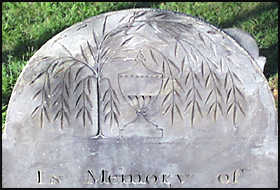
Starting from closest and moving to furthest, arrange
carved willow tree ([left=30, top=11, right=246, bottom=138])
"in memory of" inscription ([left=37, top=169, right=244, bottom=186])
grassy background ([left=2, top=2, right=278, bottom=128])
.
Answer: carved willow tree ([left=30, top=11, right=246, bottom=138]) → "in memory of" inscription ([left=37, top=169, right=244, bottom=186]) → grassy background ([left=2, top=2, right=278, bottom=128])

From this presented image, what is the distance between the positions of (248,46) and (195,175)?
0.72 m

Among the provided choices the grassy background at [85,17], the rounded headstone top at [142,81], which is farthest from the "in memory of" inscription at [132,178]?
the grassy background at [85,17]

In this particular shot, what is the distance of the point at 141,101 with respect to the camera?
9.49ft

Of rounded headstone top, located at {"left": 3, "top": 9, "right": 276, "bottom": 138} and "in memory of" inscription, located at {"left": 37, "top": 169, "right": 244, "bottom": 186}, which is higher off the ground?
rounded headstone top, located at {"left": 3, "top": 9, "right": 276, "bottom": 138}

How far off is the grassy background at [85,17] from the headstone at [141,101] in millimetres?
1532

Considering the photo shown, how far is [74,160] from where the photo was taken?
2980mm

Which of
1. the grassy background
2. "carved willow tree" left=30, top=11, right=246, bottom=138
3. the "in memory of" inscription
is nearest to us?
"carved willow tree" left=30, top=11, right=246, bottom=138

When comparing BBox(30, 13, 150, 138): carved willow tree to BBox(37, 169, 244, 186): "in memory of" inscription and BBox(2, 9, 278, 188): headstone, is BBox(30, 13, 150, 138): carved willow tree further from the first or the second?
BBox(37, 169, 244, 186): "in memory of" inscription

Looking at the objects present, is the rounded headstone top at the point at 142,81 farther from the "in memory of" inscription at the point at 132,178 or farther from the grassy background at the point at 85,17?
the grassy background at the point at 85,17

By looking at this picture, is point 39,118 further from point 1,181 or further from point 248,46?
point 248,46

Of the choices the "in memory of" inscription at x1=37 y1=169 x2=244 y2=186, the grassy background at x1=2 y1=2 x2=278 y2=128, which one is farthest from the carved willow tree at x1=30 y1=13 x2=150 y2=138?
the grassy background at x1=2 y1=2 x2=278 y2=128

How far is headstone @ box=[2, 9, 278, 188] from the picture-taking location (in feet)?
9.36

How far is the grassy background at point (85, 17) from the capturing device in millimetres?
4594

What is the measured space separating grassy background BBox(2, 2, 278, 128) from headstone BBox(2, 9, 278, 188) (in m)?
1.53
